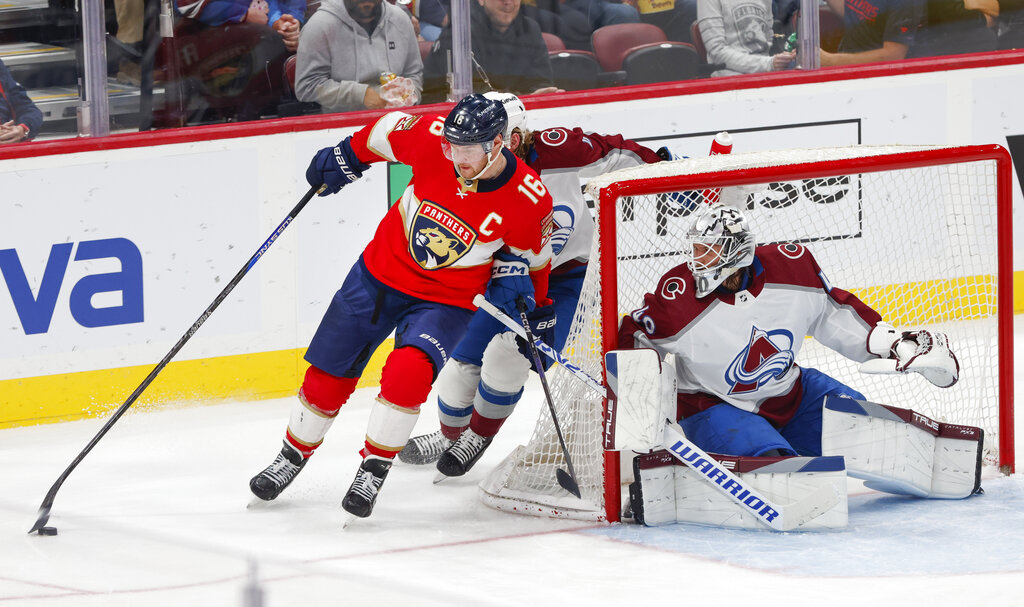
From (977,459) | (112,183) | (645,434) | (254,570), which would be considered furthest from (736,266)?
(112,183)

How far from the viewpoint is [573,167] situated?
3773mm

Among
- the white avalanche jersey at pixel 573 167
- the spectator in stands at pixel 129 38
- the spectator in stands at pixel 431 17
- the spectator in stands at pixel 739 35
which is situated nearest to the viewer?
the white avalanche jersey at pixel 573 167

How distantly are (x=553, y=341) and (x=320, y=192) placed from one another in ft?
2.39

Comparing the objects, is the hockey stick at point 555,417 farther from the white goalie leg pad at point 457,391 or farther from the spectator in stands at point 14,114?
the spectator in stands at point 14,114

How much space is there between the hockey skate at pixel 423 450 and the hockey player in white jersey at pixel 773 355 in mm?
863

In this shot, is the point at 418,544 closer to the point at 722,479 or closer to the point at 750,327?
the point at 722,479

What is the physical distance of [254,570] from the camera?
65.1 inches

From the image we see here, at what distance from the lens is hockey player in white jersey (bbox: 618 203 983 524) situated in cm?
334

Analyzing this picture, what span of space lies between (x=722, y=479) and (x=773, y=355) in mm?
345

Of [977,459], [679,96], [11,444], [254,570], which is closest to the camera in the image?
[254,570]

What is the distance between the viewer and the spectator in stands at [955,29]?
18.7 feet

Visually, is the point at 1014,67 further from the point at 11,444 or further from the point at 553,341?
the point at 11,444

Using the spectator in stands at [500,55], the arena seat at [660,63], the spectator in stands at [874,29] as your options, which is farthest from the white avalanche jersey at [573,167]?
the spectator in stands at [874,29]

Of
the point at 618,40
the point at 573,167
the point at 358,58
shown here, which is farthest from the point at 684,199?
the point at 358,58
